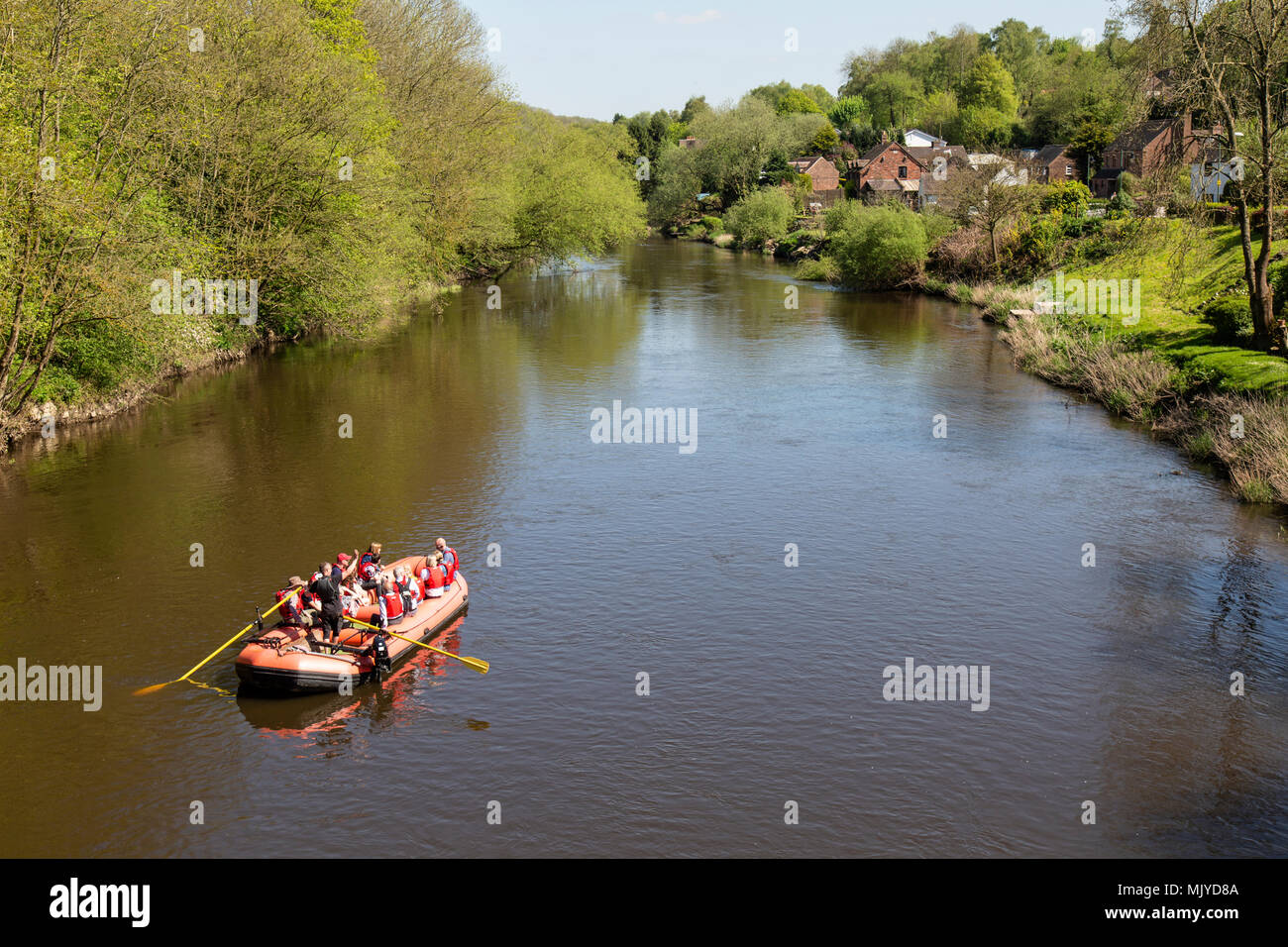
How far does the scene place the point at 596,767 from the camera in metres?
14.9

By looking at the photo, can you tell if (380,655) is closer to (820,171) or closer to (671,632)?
(671,632)

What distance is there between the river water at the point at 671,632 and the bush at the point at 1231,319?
16.2 ft

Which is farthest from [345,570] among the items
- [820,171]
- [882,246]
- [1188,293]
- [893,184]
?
[820,171]

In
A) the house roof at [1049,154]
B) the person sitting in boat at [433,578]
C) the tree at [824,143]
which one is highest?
the tree at [824,143]

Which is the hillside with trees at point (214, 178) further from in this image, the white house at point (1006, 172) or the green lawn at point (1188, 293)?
the green lawn at point (1188, 293)

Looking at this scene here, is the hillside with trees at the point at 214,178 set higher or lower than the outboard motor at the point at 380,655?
higher

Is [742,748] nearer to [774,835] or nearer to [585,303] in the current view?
[774,835]

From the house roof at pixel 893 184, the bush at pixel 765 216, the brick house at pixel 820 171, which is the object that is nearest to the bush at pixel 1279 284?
the bush at pixel 765 216

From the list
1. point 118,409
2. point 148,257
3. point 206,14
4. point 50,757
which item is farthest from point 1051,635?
point 206,14

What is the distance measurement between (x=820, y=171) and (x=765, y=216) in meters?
25.5

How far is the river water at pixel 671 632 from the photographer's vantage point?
45.3 ft

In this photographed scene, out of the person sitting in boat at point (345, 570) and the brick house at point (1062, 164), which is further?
the brick house at point (1062, 164)

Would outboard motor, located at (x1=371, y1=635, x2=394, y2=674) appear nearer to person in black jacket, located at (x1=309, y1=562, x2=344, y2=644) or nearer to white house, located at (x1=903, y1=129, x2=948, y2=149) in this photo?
person in black jacket, located at (x1=309, y1=562, x2=344, y2=644)

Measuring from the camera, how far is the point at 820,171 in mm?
109500
